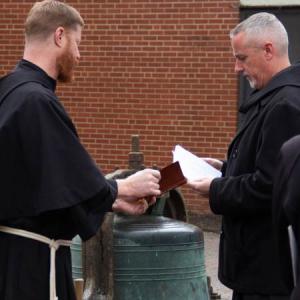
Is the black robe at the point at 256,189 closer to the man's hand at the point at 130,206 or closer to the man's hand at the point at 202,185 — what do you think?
the man's hand at the point at 202,185

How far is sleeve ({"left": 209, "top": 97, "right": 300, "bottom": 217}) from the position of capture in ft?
13.9

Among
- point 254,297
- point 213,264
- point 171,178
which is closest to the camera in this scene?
point 254,297

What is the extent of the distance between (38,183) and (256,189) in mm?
1020

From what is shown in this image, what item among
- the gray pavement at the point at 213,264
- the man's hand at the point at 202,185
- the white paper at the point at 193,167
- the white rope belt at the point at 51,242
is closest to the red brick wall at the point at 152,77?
the gray pavement at the point at 213,264

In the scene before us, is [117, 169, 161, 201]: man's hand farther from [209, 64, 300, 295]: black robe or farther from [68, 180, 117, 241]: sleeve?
[209, 64, 300, 295]: black robe

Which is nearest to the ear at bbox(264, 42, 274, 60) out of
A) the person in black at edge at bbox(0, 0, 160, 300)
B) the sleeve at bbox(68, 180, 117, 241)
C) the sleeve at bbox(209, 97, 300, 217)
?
the sleeve at bbox(209, 97, 300, 217)

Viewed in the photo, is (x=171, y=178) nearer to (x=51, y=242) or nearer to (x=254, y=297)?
(x=254, y=297)

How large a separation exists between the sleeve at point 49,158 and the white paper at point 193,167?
2.74 ft

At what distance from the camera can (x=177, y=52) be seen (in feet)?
37.7

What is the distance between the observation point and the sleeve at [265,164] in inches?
167

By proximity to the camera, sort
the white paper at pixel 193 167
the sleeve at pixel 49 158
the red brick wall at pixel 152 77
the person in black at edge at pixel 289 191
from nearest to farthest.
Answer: the person in black at edge at pixel 289 191, the sleeve at pixel 49 158, the white paper at pixel 193 167, the red brick wall at pixel 152 77

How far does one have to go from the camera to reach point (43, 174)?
388cm

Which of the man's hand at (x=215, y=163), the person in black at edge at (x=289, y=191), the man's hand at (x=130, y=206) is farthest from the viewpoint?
the man's hand at (x=215, y=163)

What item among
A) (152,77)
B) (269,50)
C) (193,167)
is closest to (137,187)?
(193,167)
